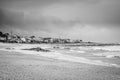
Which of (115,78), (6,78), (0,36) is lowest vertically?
(115,78)

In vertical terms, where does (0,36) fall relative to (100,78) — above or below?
above

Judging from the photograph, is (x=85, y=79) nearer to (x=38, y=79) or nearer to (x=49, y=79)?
(x=49, y=79)

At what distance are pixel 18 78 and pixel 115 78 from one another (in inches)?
242

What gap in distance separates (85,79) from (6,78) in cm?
468

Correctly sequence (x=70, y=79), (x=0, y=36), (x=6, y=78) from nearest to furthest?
(x=6, y=78)
(x=70, y=79)
(x=0, y=36)

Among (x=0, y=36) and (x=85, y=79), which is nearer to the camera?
(x=85, y=79)

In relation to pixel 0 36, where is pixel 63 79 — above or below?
below

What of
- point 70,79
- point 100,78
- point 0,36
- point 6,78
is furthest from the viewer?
point 0,36

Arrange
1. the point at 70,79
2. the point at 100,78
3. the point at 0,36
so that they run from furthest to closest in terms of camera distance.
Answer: the point at 0,36, the point at 100,78, the point at 70,79

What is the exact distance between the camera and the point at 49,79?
7.12 meters

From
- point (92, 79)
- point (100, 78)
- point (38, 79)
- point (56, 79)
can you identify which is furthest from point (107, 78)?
point (38, 79)

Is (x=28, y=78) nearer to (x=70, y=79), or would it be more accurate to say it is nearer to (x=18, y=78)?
(x=18, y=78)

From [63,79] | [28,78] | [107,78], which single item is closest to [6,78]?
[28,78]

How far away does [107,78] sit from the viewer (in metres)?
7.88
